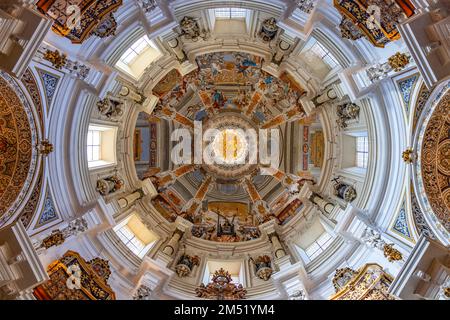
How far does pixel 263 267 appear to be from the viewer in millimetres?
17906

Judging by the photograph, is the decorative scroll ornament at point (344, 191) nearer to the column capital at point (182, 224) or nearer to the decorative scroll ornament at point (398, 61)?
the decorative scroll ornament at point (398, 61)

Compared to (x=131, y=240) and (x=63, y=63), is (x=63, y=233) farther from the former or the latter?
(x=63, y=63)

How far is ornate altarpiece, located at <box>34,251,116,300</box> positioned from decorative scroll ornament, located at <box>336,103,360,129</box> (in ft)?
37.9

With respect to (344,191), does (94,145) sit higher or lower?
higher

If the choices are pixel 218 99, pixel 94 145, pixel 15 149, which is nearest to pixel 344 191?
pixel 218 99

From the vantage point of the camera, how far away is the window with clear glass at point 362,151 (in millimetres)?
16609

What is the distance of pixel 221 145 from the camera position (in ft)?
79.3

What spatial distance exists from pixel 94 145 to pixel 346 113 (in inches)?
438

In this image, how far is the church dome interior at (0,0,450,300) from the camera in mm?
11555

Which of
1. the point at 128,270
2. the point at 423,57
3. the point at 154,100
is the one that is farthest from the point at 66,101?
the point at 423,57

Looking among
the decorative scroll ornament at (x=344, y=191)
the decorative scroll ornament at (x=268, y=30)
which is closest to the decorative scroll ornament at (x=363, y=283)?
the decorative scroll ornament at (x=344, y=191)

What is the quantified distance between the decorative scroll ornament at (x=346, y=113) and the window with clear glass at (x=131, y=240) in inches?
422
